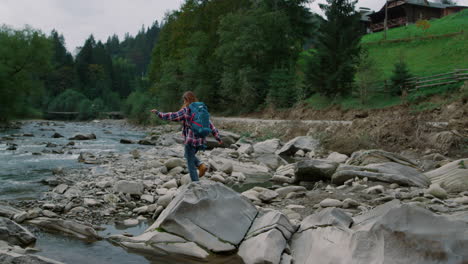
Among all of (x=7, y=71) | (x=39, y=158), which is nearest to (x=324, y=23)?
(x=39, y=158)

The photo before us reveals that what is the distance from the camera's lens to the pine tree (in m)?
26.1

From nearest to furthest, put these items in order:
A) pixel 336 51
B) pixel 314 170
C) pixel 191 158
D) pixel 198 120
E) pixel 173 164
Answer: pixel 198 120 < pixel 191 158 < pixel 314 170 < pixel 173 164 < pixel 336 51

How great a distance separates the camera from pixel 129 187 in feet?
24.2

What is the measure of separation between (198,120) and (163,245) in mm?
2434

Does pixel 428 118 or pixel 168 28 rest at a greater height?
pixel 168 28

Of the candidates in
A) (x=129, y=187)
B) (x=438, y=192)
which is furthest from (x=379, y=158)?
(x=129, y=187)

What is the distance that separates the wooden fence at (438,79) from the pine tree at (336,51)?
4774 millimetres

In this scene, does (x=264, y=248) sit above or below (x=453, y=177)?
below

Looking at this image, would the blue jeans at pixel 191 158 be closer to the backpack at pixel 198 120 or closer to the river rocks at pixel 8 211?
the backpack at pixel 198 120

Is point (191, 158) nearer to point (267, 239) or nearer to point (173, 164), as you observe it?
point (267, 239)

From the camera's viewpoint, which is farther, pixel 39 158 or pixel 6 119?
pixel 6 119

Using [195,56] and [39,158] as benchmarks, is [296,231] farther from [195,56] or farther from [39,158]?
[195,56]

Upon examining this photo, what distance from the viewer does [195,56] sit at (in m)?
37.5

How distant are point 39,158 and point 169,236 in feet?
33.2
